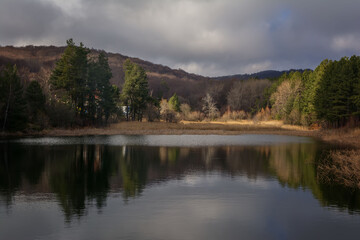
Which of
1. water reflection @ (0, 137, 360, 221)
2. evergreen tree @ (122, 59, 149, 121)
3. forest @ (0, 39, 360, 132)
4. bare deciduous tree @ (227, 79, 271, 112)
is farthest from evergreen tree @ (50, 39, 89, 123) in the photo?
bare deciduous tree @ (227, 79, 271, 112)

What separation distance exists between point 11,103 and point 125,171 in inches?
1362

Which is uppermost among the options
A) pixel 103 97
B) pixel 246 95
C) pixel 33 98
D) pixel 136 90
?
pixel 246 95

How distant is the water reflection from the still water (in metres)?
0.06

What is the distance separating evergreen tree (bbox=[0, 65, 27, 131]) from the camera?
50.8m

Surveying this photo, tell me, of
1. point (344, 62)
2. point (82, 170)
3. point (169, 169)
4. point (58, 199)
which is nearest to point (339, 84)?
point (344, 62)

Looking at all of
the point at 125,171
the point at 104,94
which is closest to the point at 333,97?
the point at 125,171

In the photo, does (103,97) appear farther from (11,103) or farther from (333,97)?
(333,97)

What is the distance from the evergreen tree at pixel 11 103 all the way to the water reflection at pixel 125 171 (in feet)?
54.9

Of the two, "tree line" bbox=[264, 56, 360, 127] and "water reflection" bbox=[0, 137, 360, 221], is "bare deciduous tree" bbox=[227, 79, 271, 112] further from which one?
"water reflection" bbox=[0, 137, 360, 221]

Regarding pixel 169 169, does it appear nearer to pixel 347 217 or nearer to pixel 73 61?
pixel 347 217

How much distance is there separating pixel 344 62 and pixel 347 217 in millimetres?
55313

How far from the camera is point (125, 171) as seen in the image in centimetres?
2431

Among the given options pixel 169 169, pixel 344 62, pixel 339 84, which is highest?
pixel 344 62

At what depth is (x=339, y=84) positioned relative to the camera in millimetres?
57969
